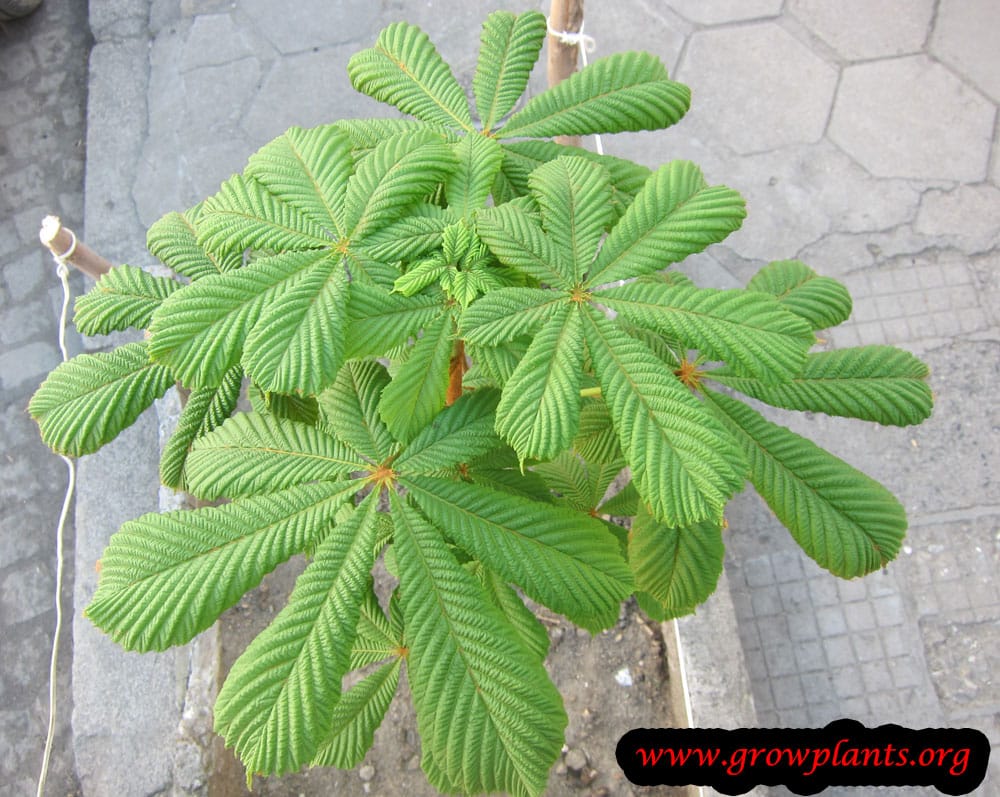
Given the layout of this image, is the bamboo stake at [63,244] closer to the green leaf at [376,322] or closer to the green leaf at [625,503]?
the green leaf at [376,322]

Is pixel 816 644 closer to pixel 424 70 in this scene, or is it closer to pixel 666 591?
pixel 666 591

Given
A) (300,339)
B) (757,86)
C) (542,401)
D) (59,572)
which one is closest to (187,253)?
(300,339)

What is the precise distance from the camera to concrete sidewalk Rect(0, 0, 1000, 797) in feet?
7.61

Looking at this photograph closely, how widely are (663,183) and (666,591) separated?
0.65m

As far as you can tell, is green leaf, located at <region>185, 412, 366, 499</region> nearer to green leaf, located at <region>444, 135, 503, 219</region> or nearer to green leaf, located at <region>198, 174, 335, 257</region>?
green leaf, located at <region>198, 174, 335, 257</region>

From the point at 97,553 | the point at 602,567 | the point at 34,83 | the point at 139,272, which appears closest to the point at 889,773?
the point at 602,567

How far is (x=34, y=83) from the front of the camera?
11.4ft

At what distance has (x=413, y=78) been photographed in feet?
4.26

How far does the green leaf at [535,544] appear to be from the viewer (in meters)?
1.08

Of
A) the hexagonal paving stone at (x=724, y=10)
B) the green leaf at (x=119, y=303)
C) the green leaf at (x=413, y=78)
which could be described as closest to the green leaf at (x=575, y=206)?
the green leaf at (x=413, y=78)

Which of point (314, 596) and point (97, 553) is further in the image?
point (97, 553)

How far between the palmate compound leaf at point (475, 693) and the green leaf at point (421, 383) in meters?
0.21

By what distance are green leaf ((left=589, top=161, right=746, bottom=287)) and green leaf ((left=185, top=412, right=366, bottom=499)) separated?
0.46m

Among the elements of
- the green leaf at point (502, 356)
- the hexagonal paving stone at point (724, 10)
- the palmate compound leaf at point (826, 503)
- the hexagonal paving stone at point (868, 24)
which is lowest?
the hexagonal paving stone at point (868, 24)
